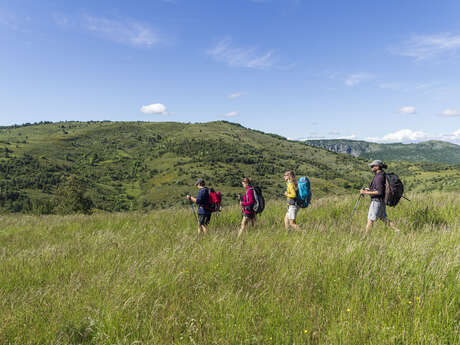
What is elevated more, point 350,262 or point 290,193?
point 290,193

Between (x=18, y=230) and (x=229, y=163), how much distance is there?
190m

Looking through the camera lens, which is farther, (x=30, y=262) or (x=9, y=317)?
(x=30, y=262)

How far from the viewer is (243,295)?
268 cm

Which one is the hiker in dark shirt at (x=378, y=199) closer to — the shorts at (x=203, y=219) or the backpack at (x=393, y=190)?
the backpack at (x=393, y=190)

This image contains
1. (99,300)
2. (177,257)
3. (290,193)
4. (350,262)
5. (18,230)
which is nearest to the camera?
(99,300)

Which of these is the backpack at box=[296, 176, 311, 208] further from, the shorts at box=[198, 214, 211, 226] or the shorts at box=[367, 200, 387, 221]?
the shorts at box=[198, 214, 211, 226]

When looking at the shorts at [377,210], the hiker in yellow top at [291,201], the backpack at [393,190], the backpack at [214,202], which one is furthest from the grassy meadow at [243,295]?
the backpack at [214,202]

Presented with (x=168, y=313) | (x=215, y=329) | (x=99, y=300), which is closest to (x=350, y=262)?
(x=215, y=329)

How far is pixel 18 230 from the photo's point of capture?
768 centimetres

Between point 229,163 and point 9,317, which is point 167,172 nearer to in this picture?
point 229,163

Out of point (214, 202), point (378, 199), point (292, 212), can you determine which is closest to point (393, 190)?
point (378, 199)

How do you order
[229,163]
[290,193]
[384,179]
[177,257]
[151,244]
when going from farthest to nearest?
[229,163] → [290,193] → [384,179] → [151,244] → [177,257]

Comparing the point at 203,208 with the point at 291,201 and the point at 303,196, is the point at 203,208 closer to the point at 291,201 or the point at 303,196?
the point at 291,201

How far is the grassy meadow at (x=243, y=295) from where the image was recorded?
2.16 m
